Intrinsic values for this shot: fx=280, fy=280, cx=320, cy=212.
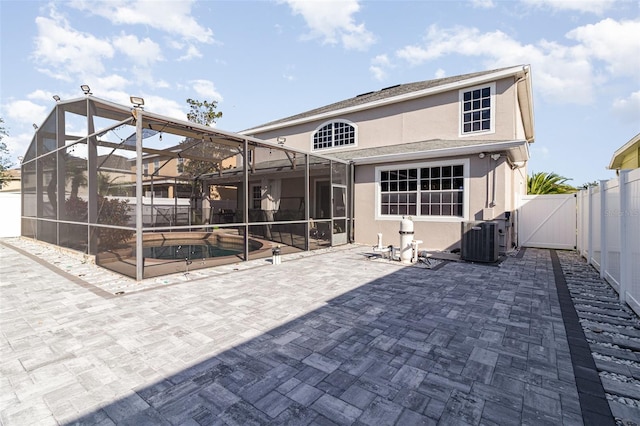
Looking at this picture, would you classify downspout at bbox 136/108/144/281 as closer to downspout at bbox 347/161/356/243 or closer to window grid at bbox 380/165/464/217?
downspout at bbox 347/161/356/243

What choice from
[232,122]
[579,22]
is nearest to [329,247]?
[579,22]

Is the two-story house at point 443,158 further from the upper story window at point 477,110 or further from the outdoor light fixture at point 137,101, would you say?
the outdoor light fixture at point 137,101

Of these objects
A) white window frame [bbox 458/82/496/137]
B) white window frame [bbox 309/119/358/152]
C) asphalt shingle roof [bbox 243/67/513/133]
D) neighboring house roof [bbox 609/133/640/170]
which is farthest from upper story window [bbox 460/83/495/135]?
white window frame [bbox 309/119/358/152]

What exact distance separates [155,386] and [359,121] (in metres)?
12.4

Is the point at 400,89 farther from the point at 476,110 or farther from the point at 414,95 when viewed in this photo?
the point at 476,110

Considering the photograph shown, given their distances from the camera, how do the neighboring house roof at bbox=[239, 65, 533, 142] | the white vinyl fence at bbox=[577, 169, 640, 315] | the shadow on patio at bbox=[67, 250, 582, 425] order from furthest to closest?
1. the neighboring house roof at bbox=[239, 65, 533, 142]
2. the white vinyl fence at bbox=[577, 169, 640, 315]
3. the shadow on patio at bbox=[67, 250, 582, 425]

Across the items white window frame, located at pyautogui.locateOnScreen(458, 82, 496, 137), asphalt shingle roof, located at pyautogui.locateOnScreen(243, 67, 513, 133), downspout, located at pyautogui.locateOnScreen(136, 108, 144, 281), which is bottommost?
downspout, located at pyautogui.locateOnScreen(136, 108, 144, 281)

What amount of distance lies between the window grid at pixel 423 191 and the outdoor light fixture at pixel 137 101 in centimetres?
764

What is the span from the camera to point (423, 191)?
948 centimetres

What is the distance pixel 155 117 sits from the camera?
5594mm

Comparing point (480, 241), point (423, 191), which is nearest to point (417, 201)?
point (423, 191)

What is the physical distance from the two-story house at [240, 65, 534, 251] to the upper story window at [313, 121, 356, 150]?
616mm

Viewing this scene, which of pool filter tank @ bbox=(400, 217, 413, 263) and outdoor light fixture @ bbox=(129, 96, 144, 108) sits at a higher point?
outdoor light fixture @ bbox=(129, 96, 144, 108)

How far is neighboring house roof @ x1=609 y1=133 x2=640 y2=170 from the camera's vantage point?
8363mm
